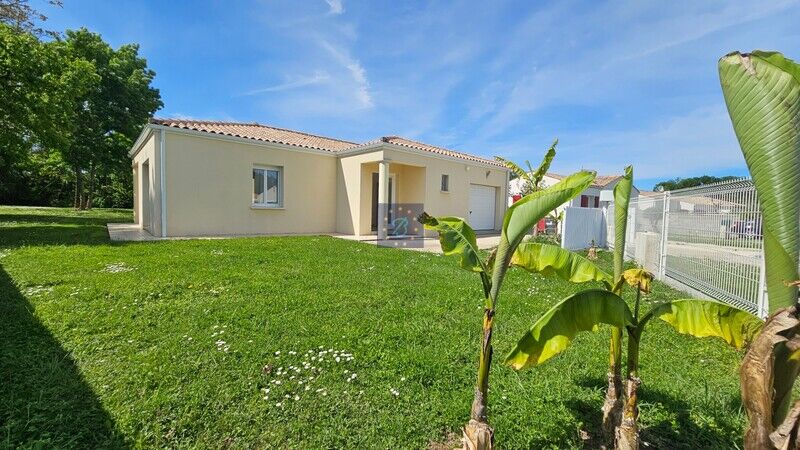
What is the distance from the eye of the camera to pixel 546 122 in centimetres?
1797

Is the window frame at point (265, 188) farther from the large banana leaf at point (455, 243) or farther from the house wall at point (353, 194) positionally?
the large banana leaf at point (455, 243)

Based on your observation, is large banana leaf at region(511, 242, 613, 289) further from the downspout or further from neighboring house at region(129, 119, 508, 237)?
the downspout

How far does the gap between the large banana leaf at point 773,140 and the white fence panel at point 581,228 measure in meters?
13.0

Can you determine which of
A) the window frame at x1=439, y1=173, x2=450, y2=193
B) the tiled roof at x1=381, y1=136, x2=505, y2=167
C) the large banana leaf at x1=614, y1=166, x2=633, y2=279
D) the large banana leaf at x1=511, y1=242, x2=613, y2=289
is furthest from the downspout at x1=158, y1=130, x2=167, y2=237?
the large banana leaf at x1=614, y1=166, x2=633, y2=279

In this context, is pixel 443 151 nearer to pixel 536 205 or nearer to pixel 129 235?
pixel 129 235

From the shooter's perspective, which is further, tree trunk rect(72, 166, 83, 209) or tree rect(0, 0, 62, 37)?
tree trunk rect(72, 166, 83, 209)

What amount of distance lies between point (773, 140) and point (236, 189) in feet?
49.8

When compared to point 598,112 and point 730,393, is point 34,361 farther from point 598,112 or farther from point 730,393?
point 598,112

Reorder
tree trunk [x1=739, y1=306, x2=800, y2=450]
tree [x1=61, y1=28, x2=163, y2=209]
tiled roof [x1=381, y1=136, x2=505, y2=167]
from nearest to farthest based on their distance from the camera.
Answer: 1. tree trunk [x1=739, y1=306, x2=800, y2=450]
2. tiled roof [x1=381, y1=136, x2=505, y2=167]
3. tree [x1=61, y1=28, x2=163, y2=209]

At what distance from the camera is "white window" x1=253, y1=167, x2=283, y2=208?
14.9 m

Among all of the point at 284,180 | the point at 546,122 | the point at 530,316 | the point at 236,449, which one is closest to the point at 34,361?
the point at 236,449

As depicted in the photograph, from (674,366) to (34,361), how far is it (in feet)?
22.3

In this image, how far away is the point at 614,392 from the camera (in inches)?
93.4

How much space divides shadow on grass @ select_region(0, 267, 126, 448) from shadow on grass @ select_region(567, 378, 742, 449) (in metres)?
3.59
